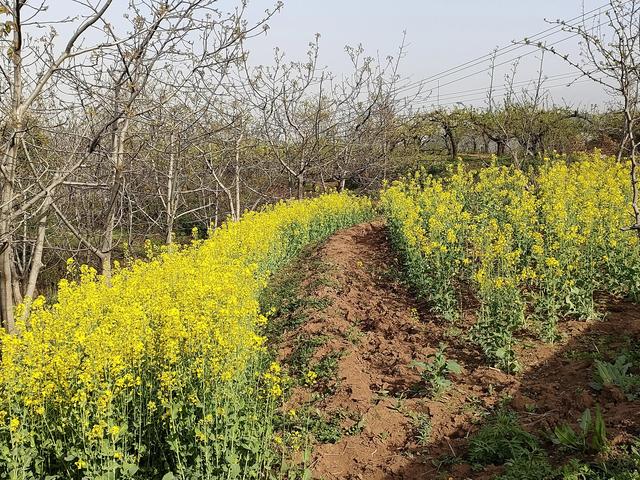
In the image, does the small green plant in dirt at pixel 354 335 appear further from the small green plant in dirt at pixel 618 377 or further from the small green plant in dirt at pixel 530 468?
the small green plant in dirt at pixel 530 468

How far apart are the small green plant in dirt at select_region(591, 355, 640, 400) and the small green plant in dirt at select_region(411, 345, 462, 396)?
4.09 ft

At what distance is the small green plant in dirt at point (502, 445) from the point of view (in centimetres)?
371

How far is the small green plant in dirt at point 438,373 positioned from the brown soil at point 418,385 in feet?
0.26

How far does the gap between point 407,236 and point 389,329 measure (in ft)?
7.35

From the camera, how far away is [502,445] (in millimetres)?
3969

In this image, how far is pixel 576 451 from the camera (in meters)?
3.52

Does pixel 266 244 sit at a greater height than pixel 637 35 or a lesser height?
lesser

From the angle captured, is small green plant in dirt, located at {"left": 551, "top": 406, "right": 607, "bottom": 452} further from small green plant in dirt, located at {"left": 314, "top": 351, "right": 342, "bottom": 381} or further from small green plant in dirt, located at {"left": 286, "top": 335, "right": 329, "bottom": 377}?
small green plant in dirt, located at {"left": 286, "top": 335, "right": 329, "bottom": 377}

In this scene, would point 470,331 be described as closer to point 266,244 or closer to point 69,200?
point 266,244

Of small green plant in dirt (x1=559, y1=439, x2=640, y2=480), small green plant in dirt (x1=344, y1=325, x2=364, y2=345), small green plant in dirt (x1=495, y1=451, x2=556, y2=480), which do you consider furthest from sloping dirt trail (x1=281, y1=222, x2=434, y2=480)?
small green plant in dirt (x1=559, y1=439, x2=640, y2=480)

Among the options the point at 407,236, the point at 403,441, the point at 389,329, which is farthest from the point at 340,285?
the point at 403,441

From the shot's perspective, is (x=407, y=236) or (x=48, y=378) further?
(x=407, y=236)

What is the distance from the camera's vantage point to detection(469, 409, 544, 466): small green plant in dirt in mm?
3711

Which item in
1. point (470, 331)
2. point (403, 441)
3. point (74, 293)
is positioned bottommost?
point (403, 441)
